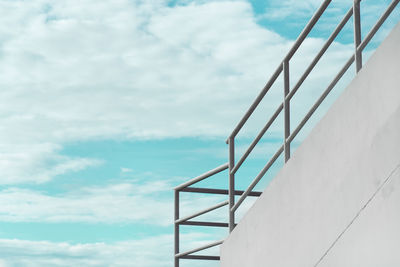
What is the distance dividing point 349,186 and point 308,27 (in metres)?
1.82

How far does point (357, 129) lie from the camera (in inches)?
201

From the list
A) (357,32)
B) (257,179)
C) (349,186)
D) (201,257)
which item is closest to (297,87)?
(357,32)

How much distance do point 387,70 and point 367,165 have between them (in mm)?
715

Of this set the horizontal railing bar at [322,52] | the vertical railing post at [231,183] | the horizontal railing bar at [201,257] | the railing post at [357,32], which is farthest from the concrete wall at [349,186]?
the horizontal railing bar at [201,257]

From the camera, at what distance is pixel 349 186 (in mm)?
A: 5109

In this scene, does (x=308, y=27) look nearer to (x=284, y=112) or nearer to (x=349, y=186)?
(x=284, y=112)

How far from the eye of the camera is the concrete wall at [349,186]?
464cm

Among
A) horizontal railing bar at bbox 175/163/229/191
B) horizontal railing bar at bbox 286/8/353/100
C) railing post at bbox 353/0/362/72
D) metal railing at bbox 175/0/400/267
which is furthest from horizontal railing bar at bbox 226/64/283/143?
railing post at bbox 353/0/362/72

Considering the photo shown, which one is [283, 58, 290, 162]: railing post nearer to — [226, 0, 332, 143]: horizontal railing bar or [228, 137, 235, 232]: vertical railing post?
[226, 0, 332, 143]: horizontal railing bar

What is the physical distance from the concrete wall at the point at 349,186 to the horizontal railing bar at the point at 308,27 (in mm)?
1031

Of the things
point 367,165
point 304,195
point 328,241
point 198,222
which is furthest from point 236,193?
point 367,165

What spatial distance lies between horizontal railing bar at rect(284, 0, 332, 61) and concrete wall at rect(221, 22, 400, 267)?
1031mm

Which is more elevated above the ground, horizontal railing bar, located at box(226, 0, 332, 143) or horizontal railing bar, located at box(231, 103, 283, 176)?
horizontal railing bar, located at box(226, 0, 332, 143)

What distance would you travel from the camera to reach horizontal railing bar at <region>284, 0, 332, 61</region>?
19.8 feet
